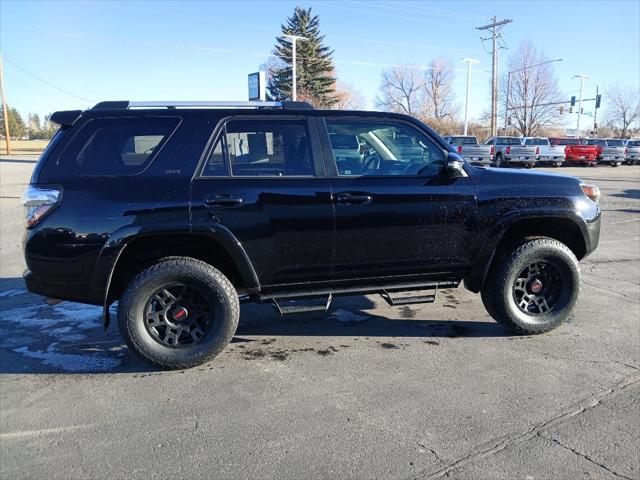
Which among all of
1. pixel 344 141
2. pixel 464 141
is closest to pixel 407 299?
Answer: pixel 344 141

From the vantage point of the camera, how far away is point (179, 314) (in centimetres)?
401

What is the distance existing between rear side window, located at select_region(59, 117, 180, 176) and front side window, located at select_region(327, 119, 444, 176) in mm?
1308

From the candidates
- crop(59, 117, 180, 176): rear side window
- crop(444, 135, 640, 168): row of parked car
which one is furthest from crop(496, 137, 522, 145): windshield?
crop(59, 117, 180, 176): rear side window

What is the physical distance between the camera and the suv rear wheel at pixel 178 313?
387cm

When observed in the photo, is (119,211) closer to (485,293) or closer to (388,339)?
(388,339)

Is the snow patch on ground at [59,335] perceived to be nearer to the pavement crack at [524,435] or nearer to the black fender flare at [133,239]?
the black fender flare at [133,239]

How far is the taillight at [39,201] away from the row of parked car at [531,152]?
27.2 m

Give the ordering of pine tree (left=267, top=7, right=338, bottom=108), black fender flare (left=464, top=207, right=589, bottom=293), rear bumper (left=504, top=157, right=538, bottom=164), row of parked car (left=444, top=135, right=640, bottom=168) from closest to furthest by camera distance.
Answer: black fender flare (left=464, top=207, right=589, bottom=293)
row of parked car (left=444, top=135, right=640, bottom=168)
rear bumper (left=504, top=157, right=538, bottom=164)
pine tree (left=267, top=7, right=338, bottom=108)

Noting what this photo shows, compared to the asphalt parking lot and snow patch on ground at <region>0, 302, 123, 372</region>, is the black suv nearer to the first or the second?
the asphalt parking lot

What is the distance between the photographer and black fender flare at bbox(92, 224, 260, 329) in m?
3.74

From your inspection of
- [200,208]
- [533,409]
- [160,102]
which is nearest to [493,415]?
[533,409]

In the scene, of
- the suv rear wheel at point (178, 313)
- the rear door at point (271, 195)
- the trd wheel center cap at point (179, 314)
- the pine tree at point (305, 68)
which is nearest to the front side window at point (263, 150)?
the rear door at point (271, 195)

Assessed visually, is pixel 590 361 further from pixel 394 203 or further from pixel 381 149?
pixel 381 149

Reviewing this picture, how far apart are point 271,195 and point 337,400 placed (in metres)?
1.56
